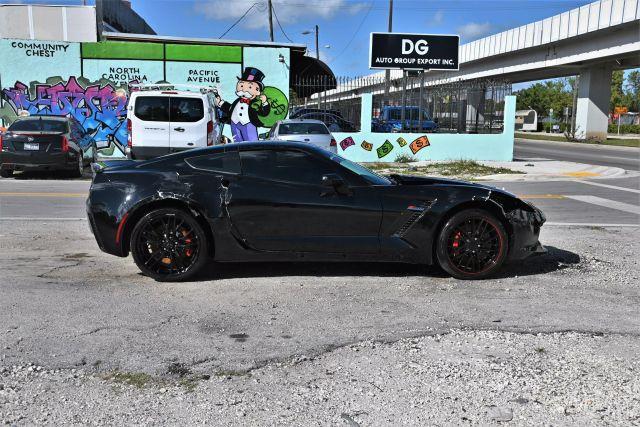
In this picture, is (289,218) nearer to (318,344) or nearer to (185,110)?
(318,344)

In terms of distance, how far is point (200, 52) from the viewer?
21.5m

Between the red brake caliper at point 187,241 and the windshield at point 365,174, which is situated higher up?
the windshield at point 365,174

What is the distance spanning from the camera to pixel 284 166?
5.76 metres

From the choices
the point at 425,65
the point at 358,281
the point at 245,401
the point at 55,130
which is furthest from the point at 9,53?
the point at 245,401

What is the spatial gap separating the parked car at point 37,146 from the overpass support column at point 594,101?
132ft

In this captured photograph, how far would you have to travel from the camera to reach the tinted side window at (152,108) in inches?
545

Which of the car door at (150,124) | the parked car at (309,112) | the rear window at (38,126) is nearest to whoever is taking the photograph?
the car door at (150,124)

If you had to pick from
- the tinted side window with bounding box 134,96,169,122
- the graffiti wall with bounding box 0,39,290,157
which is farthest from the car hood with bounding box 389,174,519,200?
the graffiti wall with bounding box 0,39,290,157

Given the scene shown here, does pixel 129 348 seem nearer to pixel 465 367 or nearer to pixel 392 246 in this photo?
pixel 465 367

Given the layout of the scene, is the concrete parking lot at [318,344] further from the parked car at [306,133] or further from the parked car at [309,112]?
the parked car at [309,112]

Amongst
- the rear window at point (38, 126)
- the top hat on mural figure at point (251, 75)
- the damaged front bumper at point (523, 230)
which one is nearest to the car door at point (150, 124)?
the rear window at point (38, 126)

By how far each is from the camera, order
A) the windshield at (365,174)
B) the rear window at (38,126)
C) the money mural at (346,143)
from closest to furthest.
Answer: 1. the windshield at (365,174)
2. the rear window at (38,126)
3. the money mural at (346,143)

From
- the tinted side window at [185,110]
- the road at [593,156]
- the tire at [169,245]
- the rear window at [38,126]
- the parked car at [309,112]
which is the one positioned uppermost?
the parked car at [309,112]

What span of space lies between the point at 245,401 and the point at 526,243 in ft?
11.7
